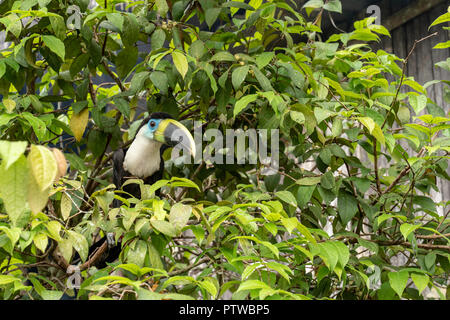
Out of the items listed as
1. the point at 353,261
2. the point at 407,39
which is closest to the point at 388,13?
the point at 407,39

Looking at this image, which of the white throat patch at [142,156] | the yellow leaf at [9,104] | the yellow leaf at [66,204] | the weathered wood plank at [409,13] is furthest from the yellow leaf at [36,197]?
the weathered wood plank at [409,13]

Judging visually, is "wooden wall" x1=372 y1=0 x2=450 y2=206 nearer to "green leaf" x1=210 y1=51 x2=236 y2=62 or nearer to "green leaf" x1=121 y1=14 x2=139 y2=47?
"green leaf" x1=210 y1=51 x2=236 y2=62

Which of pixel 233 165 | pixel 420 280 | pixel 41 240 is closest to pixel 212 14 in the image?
pixel 233 165

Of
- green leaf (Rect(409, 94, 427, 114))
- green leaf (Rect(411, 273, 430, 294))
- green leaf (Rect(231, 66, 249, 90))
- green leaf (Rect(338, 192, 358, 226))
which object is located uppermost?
green leaf (Rect(231, 66, 249, 90))

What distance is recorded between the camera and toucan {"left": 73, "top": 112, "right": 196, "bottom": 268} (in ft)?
5.20

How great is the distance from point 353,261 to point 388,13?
2.03 metres

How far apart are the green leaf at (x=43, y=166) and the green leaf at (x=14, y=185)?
0.08ft

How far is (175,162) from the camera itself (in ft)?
5.81

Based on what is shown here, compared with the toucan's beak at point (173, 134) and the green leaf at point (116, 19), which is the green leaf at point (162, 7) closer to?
the green leaf at point (116, 19)

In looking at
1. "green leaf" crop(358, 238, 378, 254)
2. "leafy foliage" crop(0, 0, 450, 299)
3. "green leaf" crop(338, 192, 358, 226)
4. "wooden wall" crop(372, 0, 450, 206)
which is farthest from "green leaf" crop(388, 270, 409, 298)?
"wooden wall" crop(372, 0, 450, 206)

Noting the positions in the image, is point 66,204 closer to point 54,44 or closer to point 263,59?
point 54,44

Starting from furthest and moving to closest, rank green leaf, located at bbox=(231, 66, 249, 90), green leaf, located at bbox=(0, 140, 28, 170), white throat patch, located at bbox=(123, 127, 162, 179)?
white throat patch, located at bbox=(123, 127, 162, 179) < green leaf, located at bbox=(231, 66, 249, 90) < green leaf, located at bbox=(0, 140, 28, 170)

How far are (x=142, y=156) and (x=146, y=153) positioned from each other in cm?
2

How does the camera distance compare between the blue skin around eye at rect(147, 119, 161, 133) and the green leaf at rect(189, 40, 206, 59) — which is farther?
the blue skin around eye at rect(147, 119, 161, 133)
